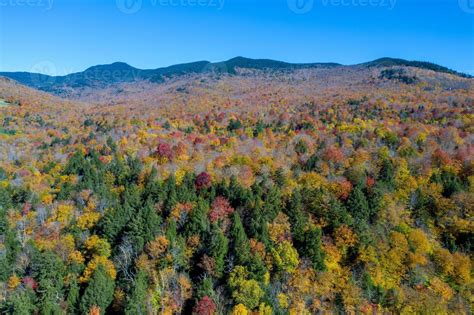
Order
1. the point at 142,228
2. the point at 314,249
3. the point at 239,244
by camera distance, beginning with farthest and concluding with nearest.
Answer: the point at 142,228
the point at 314,249
the point at 239,244

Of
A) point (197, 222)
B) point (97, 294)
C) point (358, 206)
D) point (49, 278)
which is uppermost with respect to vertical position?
point (358, 206)

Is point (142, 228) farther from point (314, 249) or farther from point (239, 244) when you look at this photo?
point (314, 249)

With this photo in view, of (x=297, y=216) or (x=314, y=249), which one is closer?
(x=314, y=249)

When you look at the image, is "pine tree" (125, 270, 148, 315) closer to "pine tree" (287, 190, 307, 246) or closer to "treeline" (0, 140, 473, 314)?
"treeline" (0, 140, 473, 314)

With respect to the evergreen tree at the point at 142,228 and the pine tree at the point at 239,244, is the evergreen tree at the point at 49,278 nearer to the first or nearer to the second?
the evergreen tree at the point at 142,228

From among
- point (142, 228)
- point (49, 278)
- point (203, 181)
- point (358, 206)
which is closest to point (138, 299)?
point (142, 228)

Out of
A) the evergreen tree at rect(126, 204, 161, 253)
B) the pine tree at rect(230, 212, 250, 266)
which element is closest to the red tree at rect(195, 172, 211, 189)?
the evergreen tree at rect(126, 204, 161, 253)

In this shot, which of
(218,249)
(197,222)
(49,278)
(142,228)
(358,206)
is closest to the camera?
(49,278)

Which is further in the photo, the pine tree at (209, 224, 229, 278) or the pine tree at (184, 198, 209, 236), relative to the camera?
the pine tree at (184, 198, 209, 236)

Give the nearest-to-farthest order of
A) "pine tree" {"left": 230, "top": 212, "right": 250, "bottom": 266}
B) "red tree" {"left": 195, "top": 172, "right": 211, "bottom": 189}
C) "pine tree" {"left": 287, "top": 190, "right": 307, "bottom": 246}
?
"pine tree" {"left": 230, "top": 212, "right": 250, "bottom": 266} < "pine tree" {"left": 287, "top": 190, "right": 307, "bottom": 246} < "red tree" {"left": 195, "top": 172, "right": 211, "bottom": 189}
